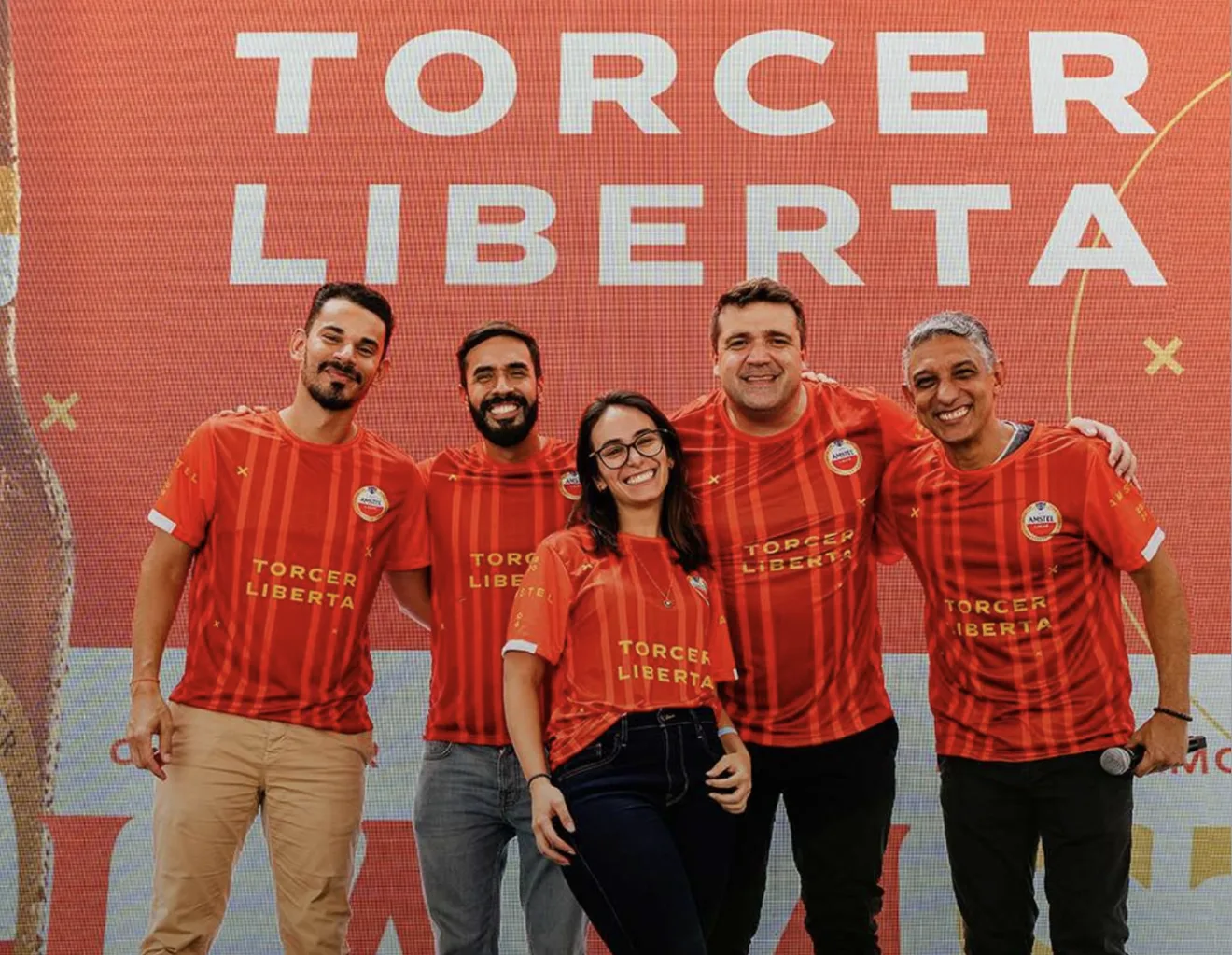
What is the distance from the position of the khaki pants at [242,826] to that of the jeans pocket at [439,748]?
17 cm

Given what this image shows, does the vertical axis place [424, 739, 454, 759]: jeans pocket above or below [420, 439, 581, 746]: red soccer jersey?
below

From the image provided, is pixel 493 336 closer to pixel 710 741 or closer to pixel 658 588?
pixel 658 588

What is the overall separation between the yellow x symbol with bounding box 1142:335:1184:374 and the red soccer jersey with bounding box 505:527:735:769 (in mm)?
1778

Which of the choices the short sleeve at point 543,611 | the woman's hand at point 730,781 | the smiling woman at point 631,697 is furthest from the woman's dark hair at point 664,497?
the woman's hand at point 730,781

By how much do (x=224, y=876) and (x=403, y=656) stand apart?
97 cm

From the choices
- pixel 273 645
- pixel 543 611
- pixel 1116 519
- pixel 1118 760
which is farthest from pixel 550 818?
pixel 1116 519

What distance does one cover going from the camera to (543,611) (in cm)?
183

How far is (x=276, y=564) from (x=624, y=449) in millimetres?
702

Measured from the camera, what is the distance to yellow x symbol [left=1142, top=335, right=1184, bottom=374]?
304 cm

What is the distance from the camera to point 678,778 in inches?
68.4

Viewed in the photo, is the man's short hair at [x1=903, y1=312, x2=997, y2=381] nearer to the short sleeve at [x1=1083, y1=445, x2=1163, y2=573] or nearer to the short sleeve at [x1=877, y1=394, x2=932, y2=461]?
the short sleeve at [x1=877, y1=394, x2=932, y2=461]

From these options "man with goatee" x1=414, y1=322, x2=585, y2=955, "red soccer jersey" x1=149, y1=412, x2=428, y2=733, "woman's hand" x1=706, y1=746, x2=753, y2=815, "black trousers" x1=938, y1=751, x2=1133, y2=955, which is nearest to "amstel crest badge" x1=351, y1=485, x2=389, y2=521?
"red soccer jersey" x1=149, y1=412, x2=428, y2=733

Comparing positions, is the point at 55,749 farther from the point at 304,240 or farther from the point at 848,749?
the point at 848,749

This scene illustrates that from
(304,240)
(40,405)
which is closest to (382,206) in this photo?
(304,240)
